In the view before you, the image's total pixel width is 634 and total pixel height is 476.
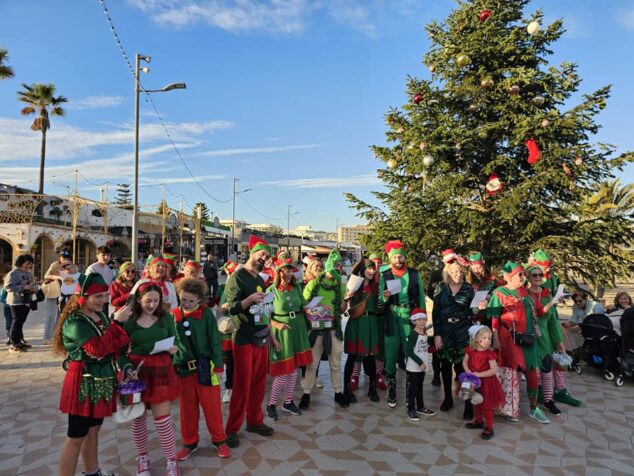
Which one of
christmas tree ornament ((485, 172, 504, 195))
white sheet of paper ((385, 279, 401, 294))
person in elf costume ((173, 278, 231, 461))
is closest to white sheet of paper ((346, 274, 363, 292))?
white sheet of paper ((385, 279, 401, 294))

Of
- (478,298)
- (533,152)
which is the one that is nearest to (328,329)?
(478,298)

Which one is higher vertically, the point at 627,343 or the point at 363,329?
the point at 363,329

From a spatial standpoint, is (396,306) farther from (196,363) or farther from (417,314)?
(196,363)

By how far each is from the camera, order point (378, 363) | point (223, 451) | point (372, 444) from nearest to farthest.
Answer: point (223, 451) < point (372, 444) < point (378, 363)

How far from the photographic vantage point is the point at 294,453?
372 cm

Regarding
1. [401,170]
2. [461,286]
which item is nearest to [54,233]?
[401,170]

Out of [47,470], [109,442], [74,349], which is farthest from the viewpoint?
[109,442]

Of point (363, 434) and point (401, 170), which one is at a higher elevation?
point (401, 170)

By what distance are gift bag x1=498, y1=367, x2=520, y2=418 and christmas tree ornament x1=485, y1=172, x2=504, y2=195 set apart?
13.7 ft

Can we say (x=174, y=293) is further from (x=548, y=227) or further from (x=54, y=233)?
(x=54, y=233)

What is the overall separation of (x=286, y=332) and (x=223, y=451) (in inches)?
50.2

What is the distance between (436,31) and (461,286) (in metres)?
6.64

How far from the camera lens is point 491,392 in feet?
13.7

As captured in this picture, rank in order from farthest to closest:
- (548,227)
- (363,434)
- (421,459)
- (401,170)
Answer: (401,170)
(548,227)
(363,434)
(421,459)
